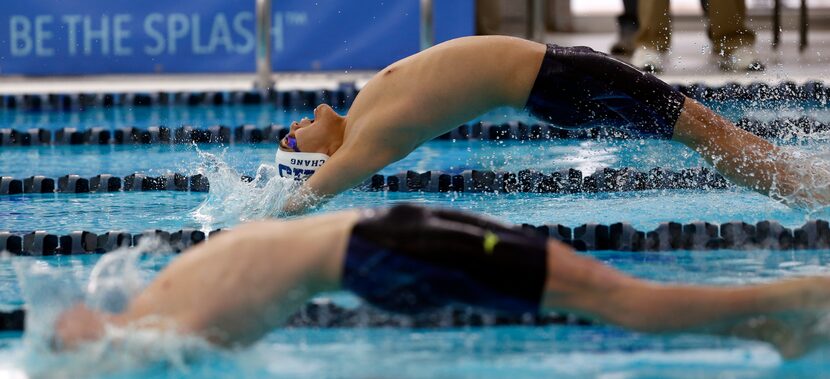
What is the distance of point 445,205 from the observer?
13.7 ft

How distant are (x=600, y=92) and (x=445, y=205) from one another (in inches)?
31.1

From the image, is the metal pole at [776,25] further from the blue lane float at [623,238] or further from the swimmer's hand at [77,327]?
the swimmer's hand at [77,327]

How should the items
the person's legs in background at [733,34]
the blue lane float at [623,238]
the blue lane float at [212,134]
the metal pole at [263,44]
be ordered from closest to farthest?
the blue lane float at [623,238], the blue lane float at [212,134], the metal pole at [263,44], the person's legs in background at [733,34]

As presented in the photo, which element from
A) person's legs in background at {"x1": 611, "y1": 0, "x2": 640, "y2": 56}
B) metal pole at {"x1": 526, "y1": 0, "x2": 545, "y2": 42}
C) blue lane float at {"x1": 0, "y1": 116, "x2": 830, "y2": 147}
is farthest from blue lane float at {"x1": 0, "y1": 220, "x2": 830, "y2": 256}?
metal pole at {"x1": 526, "y1": 0, "x2": 545, "y2": 42}

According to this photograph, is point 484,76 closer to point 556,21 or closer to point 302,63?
point 302,63

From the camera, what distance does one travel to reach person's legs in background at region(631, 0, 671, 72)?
6.81 m

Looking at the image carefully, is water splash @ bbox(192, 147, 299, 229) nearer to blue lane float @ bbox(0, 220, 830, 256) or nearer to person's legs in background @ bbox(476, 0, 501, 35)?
blue lane float @ bbox(0, 220, 830, 256)

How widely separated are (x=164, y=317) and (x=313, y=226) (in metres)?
0.31

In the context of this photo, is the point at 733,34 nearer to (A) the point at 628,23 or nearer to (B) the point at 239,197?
(A) the point at 628,23

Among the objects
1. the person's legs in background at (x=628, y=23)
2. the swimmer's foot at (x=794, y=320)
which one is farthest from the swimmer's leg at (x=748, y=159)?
the person's legs in background at (x=628, y=23)

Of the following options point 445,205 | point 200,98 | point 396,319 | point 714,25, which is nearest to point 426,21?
point 200,98

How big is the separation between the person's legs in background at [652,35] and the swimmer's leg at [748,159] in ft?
10.6

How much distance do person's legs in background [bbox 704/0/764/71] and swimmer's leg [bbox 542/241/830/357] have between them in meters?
4.92

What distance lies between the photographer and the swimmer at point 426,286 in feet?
7.26
